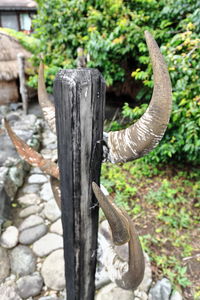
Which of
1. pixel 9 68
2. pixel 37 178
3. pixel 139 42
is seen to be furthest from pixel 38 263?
pixel 9 68

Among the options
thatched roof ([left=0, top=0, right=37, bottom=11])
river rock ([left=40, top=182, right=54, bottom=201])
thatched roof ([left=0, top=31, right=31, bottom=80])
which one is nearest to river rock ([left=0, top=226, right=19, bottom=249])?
river rock ([left=40, top=182, right=54, bottom=201])

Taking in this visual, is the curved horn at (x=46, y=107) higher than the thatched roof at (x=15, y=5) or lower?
lower

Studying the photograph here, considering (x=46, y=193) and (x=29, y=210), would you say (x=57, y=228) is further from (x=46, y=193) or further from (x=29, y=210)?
(x=46, y=193)

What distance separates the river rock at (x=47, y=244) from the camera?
2.24 metres

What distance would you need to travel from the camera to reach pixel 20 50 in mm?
6375

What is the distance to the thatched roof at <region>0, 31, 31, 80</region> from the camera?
5844 millimetres

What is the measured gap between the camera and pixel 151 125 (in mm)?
670

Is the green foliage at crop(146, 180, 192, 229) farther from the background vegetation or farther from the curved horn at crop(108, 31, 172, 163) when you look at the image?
the curved horn at crop(108, 31, 172, 163)

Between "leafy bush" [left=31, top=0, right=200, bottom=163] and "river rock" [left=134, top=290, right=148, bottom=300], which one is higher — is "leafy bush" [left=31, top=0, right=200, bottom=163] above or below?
above

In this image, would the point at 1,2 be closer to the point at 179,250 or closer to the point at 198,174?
the point at 198,174

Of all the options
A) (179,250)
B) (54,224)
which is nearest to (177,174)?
(179,250)

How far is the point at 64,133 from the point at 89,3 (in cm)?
389

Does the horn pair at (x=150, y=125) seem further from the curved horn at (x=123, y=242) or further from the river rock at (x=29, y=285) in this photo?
the river rock at (x=29, y=285)

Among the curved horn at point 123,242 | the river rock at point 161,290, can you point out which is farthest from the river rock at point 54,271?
the curved horn at point 123,242
